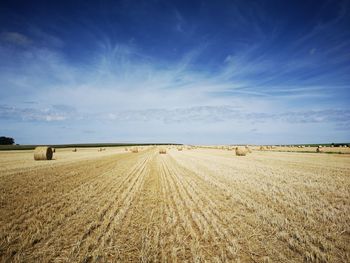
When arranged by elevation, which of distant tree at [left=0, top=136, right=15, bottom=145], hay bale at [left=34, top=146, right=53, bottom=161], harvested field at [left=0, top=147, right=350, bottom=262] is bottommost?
harvested field at [left=0, top=147, right=350, bottom=262]

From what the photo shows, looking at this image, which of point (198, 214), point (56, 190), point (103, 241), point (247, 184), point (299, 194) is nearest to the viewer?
point (103, 241)

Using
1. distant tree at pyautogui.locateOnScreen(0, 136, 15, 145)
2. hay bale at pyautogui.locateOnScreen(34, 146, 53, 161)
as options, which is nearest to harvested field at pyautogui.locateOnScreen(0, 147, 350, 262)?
hay bale at pyautogui.locateOnScreen(34, 146, 53, 161)

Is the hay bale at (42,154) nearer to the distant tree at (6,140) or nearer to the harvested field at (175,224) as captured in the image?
the harvested field at (175,224)

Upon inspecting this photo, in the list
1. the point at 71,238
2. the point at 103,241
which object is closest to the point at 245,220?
the point at 103,241

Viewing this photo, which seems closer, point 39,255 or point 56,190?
point 39,255

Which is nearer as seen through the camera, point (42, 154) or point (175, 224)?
point (175, 224)

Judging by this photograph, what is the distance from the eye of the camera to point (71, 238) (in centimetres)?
509

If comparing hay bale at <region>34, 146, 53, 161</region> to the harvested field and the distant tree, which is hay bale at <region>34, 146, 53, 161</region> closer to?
the harvested field

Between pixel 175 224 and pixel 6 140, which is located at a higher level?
pixel 6 140

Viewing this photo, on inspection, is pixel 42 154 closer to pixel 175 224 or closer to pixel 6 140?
pixel 175 224

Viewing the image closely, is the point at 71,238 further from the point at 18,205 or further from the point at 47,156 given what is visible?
the point at 47,156

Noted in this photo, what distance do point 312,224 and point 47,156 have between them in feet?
89.8

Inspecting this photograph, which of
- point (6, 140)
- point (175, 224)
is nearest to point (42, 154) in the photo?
point (175, 224)

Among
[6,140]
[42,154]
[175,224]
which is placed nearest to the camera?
[175,224]
